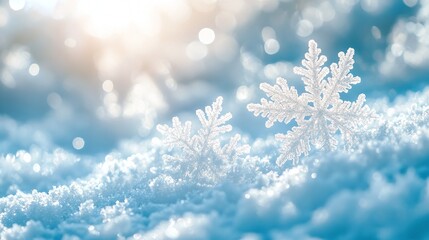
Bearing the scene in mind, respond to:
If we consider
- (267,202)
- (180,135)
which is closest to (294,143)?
(267,202)

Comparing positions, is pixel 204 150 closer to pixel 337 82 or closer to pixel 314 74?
pixel 314 74

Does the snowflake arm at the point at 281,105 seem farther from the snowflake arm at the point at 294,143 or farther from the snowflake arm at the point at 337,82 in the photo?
the snowflake arm at the point at 337,82

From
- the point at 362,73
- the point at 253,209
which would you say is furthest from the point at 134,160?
the point at 362,73

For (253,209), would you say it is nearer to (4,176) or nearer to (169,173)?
(169,173)

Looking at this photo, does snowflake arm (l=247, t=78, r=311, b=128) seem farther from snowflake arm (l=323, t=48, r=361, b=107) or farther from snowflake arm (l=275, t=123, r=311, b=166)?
snowflake arm (l=323, t=48, r=361, b=107)

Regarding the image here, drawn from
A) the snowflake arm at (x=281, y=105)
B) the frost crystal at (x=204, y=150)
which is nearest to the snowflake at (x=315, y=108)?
the snowflake arm at (x=281, y=105)

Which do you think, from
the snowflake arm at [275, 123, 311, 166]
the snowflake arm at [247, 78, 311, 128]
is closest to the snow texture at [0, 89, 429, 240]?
the snowflake arm at [275, 123, 311, 166]

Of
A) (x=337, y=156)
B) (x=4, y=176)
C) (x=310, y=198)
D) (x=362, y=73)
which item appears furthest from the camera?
(x=362, y=73)
